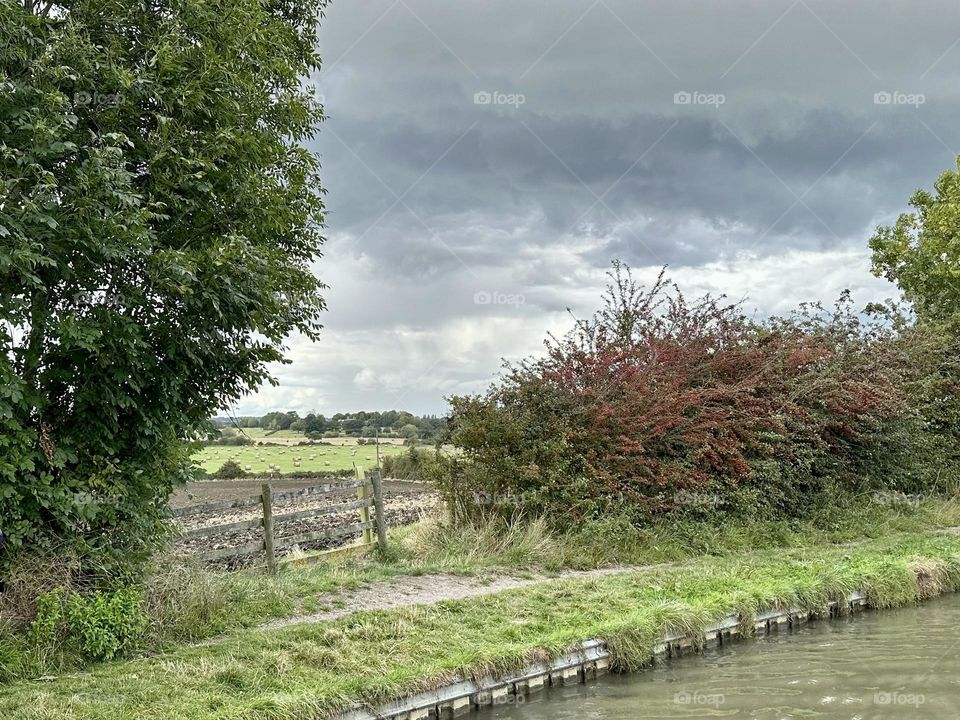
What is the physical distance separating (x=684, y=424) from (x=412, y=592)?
21.1ft

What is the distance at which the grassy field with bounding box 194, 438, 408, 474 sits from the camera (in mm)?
34312

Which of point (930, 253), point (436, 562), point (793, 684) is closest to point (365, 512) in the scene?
point (436, 562)

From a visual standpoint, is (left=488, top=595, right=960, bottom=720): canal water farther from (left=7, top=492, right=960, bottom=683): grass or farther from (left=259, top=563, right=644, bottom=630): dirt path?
(left=7, top=492, right=960, bottom=683): grass

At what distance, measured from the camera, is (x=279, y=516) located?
11094 millimetres

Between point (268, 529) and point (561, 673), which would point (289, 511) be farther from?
point (561, 673)

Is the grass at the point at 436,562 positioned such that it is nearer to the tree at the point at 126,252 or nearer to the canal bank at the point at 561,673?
the tree at the point at 126,252

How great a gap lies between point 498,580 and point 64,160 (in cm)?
723

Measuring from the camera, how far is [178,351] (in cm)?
787

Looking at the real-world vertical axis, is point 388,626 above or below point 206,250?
below

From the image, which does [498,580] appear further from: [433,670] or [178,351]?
[178,351]

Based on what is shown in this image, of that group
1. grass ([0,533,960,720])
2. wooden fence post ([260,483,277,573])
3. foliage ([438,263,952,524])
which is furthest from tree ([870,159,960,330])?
wooden fence post ([260,483,277,573])

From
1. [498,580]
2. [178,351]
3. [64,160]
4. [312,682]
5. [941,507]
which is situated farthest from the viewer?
[941,507]

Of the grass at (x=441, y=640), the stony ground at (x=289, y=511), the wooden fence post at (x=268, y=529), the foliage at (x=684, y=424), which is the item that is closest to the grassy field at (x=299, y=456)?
the stony ground at (x=289, y=511)

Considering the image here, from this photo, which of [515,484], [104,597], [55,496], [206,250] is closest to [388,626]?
[104,597]
